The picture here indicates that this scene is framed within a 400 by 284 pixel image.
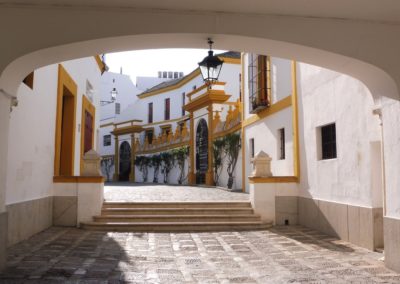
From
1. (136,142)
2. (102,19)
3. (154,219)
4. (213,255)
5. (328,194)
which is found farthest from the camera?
(136,142)

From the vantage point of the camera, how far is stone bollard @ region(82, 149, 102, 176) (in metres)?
9.51

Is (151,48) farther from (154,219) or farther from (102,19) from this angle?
(154,219)

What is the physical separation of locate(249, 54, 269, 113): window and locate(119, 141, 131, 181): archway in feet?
64.2

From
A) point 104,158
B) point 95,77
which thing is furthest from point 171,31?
point 104,158

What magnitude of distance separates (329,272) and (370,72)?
2.59 meters

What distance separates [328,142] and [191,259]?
13.3 feet

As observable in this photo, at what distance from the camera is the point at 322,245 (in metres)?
7.08

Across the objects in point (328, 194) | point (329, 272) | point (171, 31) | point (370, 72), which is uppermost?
point (171, 31)

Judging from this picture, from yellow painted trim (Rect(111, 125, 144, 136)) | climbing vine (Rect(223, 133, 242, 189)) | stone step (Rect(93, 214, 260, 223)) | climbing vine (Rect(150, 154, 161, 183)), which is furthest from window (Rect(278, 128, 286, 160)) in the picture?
yellow painted trim (Rect(111, 125, 144, 136))

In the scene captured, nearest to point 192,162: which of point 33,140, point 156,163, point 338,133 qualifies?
point 156,163

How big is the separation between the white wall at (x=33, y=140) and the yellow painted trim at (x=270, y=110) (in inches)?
222

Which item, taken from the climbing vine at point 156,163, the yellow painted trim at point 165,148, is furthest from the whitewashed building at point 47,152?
the climbing vine at point 156,163

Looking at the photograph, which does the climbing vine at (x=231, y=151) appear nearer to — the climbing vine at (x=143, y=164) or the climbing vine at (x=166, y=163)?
the climbing vine at (x=166, y=163)

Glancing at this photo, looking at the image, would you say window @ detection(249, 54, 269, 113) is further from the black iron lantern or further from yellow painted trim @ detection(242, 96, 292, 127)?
the black iron lantern
